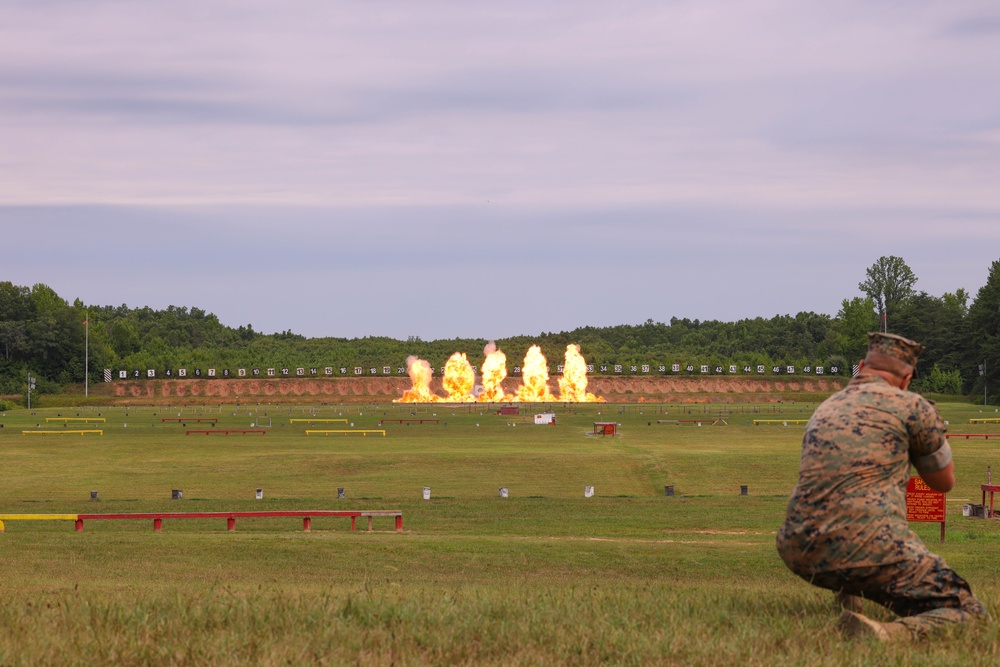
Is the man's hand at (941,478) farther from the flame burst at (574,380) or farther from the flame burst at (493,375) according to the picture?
the flame burst at (493,375)

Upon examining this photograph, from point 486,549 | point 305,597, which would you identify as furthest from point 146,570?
point 305,597

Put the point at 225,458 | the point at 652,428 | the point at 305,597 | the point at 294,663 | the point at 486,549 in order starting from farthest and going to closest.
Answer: the point at 652,428
the point at 225,458
the point at 486,549
the point at 305,597
the point at 294,663

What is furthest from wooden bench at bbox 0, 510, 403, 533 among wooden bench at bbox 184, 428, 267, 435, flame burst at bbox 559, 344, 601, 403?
flame burst at bbox 559, 344, 601, 403

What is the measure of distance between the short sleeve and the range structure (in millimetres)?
167374

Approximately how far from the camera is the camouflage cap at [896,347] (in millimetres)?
10516

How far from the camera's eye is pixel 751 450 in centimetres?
6425

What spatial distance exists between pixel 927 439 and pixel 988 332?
14972 cm

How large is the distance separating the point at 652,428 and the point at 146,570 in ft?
237

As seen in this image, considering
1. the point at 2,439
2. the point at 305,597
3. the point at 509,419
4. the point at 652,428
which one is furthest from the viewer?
the point at 509,419

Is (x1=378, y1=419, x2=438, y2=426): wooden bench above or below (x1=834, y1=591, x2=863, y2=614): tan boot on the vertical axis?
below

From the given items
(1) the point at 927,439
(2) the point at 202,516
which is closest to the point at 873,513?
(1) the point at 927,439

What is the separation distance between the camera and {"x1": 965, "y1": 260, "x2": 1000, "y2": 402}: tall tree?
458 feet

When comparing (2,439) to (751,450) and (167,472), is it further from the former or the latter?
A: (751,450)

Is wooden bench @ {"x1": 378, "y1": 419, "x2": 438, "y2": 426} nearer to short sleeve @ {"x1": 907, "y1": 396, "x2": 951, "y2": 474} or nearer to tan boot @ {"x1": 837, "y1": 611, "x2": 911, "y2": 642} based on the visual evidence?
short sleeve @ {"x1": 907, "y1": 396, "x2": 951, "y2": 474}
